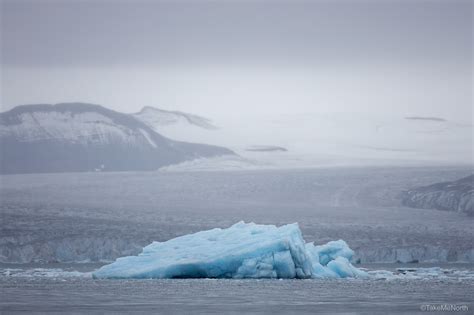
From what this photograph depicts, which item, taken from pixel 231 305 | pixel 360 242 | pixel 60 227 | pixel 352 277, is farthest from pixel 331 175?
pixel 231 305

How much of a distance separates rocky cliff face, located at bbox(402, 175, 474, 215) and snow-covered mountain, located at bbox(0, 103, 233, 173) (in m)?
12.9

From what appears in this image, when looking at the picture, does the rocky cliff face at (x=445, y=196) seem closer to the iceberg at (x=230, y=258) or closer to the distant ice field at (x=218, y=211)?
the distant ice field at (x=218, y=211)

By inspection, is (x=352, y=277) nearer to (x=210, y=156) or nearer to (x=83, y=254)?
(x=83, y=254)

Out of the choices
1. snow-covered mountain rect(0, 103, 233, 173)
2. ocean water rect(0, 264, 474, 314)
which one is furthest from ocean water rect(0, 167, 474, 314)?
snow-covered mountain rect(0, 103, 233, 173)

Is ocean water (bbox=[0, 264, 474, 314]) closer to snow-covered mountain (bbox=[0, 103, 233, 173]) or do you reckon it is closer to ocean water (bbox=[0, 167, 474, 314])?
ocean water (bbox=[0, 167, 474, 314])

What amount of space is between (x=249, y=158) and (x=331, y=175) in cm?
854

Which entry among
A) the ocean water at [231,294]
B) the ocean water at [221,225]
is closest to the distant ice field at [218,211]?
the ocean water at [221,225]

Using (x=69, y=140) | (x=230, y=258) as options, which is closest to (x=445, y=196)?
(x=230, y=258)

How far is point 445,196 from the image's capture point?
107 ft

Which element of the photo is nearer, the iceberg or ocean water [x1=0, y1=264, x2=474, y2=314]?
ocean water [x1=0, y1=264, x2=474, y2=314]

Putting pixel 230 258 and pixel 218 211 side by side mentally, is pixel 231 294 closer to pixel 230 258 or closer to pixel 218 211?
pixel 230 258

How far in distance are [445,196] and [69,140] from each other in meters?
16.4

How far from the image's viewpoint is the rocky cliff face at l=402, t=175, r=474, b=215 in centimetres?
3209

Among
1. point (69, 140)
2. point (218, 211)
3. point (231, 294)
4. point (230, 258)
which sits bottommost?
point (231, 294)
